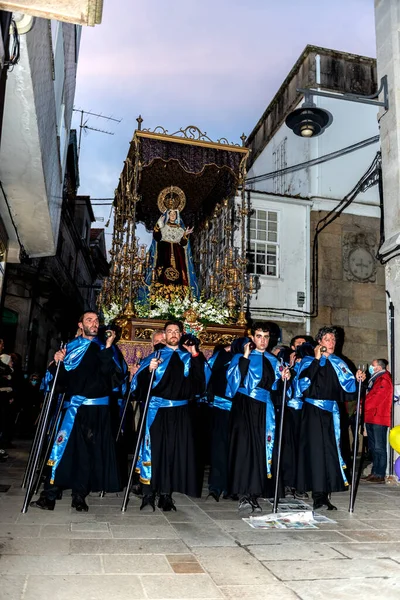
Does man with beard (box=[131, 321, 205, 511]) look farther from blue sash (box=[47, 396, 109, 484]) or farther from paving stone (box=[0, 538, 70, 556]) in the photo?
paving stone (box=[0, 538, 70, 556])

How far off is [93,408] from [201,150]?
7825 millimetres

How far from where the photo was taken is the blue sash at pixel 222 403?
695 cm

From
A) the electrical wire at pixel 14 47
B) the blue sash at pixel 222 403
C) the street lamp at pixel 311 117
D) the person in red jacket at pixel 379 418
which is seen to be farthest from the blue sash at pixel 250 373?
the street lamp at pixel 311 117

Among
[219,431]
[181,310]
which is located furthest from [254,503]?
[181,310]

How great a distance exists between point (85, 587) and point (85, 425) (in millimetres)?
2609

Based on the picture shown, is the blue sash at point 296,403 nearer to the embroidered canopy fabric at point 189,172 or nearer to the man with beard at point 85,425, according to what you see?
the man with beard at point 85,425

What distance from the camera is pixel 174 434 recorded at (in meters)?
5.85

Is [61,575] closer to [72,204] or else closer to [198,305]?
[198,305]

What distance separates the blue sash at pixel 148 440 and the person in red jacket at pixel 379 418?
3801 mm

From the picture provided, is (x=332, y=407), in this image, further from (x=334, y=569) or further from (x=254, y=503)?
(x=334, y=569)

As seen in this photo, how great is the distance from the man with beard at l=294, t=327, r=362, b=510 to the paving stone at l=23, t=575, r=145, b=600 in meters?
3.16

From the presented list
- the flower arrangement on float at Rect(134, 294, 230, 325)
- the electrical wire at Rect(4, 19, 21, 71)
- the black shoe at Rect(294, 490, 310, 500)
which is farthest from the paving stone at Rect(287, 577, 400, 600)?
the flower arrangement on float at Rect(134, 294, 230, 325)

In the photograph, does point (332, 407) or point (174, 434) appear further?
point (332, 407)

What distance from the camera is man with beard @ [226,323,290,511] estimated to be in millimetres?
5859
